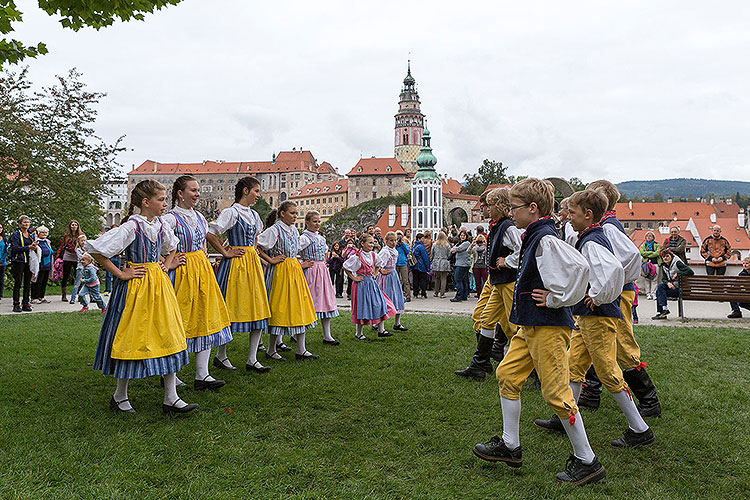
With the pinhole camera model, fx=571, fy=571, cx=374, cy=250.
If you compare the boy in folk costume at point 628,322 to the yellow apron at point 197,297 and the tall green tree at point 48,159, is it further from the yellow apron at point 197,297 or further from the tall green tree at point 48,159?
the tall green tree at point 48,159

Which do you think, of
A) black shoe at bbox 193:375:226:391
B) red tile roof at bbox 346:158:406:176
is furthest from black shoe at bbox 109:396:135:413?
red tile roof at bbox 346:158:406:176

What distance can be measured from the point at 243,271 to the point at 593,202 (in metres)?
3.93

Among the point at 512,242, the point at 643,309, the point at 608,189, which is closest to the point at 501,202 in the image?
the point at 512,242

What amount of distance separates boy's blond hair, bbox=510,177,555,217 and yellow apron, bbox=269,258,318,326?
149 inches

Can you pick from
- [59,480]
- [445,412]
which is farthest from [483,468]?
[59,480]

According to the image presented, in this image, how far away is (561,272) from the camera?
12.7 ft

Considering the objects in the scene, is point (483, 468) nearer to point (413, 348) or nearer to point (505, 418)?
point (505, 418)

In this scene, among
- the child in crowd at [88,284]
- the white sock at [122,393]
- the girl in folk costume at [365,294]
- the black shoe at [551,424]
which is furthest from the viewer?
the child in crowd at [88,284]

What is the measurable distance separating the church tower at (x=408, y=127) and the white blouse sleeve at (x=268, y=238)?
129645 mm

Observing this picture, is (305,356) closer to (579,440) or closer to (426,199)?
(579,440)

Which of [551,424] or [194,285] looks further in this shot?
[194,285]

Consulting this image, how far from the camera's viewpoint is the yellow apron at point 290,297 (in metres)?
7.11

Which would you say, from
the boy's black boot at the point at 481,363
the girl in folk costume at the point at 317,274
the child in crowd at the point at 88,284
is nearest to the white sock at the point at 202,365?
the girl in folk costume at the point at 317,274

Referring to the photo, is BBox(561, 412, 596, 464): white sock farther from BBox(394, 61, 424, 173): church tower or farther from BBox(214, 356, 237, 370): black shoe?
BBox(394, 61, 424, 173): church tower
